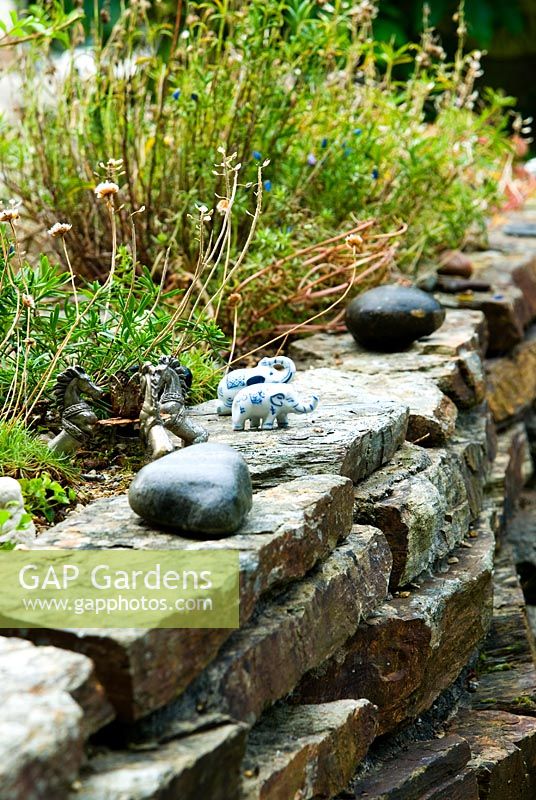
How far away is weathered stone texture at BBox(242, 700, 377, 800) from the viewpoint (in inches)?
83.7

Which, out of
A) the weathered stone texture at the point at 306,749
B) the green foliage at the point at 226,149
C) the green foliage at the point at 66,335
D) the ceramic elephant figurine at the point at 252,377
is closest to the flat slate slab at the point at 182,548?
the weathered stone texture at the point at 306,749

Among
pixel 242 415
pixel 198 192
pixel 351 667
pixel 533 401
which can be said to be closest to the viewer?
pixel 351 667

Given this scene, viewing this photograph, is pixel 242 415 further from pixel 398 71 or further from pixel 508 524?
pixel 398 71

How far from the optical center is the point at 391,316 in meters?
4.26

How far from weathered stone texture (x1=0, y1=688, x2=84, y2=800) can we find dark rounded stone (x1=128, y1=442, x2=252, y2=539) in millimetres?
592

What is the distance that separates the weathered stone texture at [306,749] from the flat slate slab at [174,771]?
0.45 ft

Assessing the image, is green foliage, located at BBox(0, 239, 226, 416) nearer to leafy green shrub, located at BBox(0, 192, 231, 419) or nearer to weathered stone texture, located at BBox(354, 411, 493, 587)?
leafy green shrub, located at BBox(0, 192, 231, 419)

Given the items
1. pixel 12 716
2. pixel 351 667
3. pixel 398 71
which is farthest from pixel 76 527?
pixel 398 71

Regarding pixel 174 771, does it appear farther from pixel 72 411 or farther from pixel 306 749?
pixel 72 411

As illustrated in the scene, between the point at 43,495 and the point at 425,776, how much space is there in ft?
4.14

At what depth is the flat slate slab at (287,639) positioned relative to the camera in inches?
80.1

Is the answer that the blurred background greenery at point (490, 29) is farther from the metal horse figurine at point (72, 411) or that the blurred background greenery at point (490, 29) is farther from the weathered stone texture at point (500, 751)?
the weathered stone texture at point (500, 751)

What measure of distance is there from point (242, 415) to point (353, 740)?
1014mm

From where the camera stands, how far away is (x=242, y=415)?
306 cm
